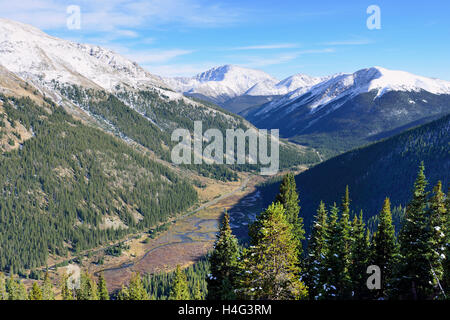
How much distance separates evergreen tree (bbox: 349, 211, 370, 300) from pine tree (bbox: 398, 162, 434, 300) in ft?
29.1

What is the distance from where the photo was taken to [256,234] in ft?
110

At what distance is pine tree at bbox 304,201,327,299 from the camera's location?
136 feet

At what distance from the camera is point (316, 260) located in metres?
43.8

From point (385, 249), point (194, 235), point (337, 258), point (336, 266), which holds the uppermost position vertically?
point (385, 249)

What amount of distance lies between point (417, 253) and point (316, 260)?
46.1ft

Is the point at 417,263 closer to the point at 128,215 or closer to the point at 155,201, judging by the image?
the point at 128,215

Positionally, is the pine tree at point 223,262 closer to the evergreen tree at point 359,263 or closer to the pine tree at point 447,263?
the evergreen tree at point 359,263

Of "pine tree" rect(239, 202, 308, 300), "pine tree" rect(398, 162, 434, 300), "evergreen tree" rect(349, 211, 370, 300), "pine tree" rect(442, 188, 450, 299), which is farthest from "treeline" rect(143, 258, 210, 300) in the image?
"pine tree" rect(442, 188, 450, 299)

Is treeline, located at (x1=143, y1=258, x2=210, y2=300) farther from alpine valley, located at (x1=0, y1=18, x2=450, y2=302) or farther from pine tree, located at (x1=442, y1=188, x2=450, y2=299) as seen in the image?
pine tree, located at (x1=442, y1=188, x2=450, y2=299)

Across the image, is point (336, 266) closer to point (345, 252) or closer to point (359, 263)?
point (345, 252)

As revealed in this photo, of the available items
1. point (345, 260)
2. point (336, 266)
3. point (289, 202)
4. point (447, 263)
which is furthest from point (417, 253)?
point (289, 202)

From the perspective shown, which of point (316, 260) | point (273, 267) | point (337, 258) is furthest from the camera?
point (316, 260)
